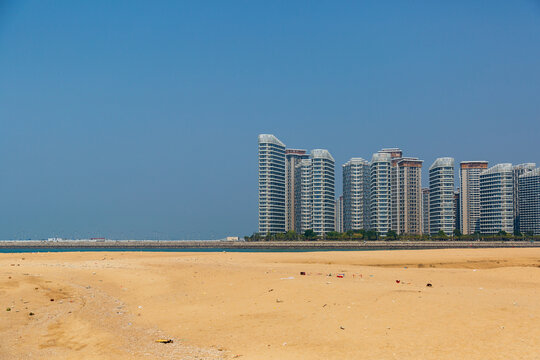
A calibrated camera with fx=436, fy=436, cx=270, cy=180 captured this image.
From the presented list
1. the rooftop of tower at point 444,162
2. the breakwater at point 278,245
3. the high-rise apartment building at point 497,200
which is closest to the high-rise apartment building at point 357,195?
the rooftop of tower at point 444,162

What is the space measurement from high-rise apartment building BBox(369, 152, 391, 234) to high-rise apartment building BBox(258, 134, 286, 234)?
3951 centimetres

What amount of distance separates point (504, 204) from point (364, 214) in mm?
56479

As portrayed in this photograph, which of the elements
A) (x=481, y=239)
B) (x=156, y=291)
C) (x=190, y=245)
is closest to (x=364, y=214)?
(x=481, y=239)

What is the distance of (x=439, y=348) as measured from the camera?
10.3 meters

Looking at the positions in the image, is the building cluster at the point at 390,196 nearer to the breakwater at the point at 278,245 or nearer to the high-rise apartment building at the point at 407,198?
the high-rise apartment building at the point at 407,198

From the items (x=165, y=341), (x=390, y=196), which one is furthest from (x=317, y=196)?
(x=165, y=341)

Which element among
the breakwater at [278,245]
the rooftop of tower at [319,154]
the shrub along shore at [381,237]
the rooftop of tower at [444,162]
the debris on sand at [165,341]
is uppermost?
the rooftop of tower at [319,154]

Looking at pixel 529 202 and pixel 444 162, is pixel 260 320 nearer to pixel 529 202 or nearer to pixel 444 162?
pixel 444 162

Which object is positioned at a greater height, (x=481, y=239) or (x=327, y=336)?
(x=327, y=336)

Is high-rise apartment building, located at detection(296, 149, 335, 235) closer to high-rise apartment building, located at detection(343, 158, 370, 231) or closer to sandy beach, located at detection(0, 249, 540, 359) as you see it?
high-rise apartment building, located at detection(343, 158, 370, 231)

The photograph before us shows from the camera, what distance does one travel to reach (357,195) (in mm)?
194375

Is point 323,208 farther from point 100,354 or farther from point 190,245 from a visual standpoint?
point 100,354

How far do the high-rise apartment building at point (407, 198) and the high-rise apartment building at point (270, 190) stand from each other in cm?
4793

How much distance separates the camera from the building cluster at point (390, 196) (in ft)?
595
